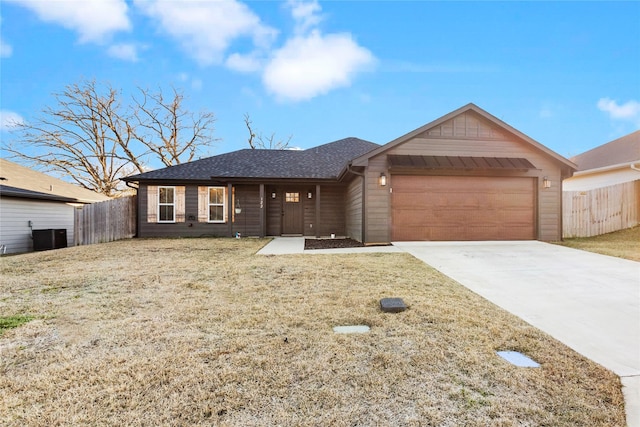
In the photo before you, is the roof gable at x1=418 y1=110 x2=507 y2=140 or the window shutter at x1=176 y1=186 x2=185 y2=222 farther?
the window shutter at x1=176 y1=186 x2=185 y2=222

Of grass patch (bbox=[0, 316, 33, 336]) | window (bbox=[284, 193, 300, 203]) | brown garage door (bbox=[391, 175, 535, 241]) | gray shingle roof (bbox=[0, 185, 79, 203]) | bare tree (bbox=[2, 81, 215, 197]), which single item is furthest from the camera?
bare tree (bbox=[2, 81, 215, 197])

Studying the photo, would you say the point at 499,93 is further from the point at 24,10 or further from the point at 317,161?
the point at 24,10

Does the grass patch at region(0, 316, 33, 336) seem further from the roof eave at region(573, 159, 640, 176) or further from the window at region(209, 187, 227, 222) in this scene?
the roof eave at region(573, 159, 640, 176)

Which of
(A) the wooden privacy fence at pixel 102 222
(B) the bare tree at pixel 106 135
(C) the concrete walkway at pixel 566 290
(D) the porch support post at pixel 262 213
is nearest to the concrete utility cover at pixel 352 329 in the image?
(C) the concrete walkway at pixel 566 290

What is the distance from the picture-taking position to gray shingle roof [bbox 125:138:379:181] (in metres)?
12.1

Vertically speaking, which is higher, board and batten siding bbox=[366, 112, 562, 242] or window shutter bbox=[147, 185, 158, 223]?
board and batten siding bbox=[366, 112, 562, 242]

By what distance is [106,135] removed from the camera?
21.6 m

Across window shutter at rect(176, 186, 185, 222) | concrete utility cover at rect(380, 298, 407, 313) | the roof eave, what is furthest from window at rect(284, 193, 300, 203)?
the roof eave

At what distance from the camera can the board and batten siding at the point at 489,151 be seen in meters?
9.25

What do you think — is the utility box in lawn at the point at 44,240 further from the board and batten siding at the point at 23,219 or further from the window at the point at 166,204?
the window at the point at 166,204

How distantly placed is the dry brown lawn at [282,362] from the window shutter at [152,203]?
27.0 feet

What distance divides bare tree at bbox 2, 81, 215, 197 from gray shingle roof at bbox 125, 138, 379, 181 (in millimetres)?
11812

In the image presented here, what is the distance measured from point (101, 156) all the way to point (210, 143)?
7657 millimetres

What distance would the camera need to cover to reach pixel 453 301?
3.87 meters
